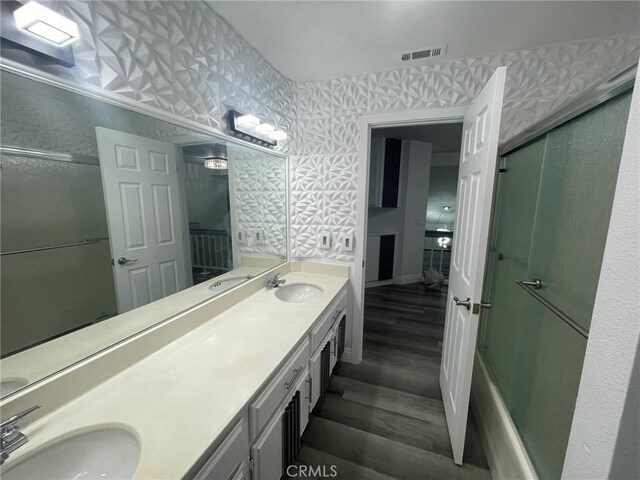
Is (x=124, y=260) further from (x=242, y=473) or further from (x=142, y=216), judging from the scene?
(x=242, y=473)

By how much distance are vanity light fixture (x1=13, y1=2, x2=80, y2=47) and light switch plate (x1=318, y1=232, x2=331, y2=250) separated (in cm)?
163

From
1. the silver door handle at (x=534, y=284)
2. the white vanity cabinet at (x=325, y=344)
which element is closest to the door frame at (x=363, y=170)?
the white vanity cabinet at (x=325, y=344)

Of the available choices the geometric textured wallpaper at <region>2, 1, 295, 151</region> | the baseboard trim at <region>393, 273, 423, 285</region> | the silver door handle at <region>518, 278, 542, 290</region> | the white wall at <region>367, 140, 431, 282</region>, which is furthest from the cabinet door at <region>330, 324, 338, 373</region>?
the baseboard trim at <region>393, 273, 423, 285</region>

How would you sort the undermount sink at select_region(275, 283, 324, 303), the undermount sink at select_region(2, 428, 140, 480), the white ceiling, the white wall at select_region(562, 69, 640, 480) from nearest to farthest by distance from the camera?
the white wall at select_region(562, 69, 640, 480) < the undermount sink at select_region(2, 428, 140, 480) < the white ceiling < the undermount sink at select_region(275, 283, 324, 303)

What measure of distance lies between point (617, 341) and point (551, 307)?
592 mm

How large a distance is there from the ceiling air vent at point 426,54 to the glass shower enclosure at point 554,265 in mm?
758

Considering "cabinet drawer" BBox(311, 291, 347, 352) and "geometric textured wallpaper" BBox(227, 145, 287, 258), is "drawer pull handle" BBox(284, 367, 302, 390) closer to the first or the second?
"cabinet drawer" BBox(311, 291, 347, 352)

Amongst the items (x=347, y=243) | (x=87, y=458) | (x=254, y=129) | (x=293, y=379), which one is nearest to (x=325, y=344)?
(x=293, y=379)

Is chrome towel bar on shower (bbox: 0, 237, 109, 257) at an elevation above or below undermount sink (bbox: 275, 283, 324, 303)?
above

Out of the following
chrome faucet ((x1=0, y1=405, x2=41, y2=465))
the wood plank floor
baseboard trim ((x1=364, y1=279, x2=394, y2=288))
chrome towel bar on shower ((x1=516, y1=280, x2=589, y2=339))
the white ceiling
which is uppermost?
the white ceiling

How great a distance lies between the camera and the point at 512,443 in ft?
3.83

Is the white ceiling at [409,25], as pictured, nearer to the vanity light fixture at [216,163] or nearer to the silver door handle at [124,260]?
the vanity light fixture at [216,163]

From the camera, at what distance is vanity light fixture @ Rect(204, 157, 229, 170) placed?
1.36m

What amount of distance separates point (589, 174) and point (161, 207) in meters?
1.68
